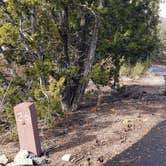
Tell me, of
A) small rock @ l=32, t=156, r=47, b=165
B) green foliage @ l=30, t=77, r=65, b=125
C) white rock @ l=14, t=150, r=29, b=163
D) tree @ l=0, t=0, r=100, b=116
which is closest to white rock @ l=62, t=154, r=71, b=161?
small rock @ l=32, t=156, r=47, b=165

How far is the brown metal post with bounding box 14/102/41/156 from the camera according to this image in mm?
6070

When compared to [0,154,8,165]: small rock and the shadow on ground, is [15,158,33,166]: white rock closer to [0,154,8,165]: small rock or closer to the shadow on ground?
[0,154,8,165]: small rock

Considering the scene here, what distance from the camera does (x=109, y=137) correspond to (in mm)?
7098

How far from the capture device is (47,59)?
30.3 ft

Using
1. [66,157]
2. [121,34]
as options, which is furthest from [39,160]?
[121,34]

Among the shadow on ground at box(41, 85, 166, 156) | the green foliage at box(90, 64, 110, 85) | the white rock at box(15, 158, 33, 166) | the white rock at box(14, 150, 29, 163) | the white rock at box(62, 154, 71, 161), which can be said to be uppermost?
the green foliage at box(90, 64, 110, 85)

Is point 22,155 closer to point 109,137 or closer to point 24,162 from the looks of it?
point 24,162

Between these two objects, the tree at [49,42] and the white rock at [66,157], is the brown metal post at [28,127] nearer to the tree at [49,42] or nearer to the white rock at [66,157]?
the white rock at [66,157]

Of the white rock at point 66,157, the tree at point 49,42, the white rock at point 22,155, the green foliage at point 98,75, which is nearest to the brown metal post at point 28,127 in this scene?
the white rock at point 22,155

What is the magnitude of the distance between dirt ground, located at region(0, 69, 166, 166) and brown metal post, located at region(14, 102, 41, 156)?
0.35 m

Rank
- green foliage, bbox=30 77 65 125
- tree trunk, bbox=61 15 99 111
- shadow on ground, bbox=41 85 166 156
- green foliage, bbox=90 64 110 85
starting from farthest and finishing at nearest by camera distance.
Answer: tree trunk, bbox=61 15 99 111 < green foliage, bbox=90 64 110 85 < green foliage, bbox=30 77 65 125 < shadow on ground, bbox=41 85 166 156

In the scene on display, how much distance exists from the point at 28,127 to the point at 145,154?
2030 mm

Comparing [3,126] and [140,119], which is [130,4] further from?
[3,126]

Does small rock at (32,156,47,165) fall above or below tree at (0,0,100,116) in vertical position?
below
